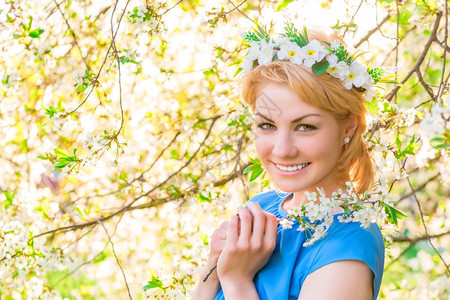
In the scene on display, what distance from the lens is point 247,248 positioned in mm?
1462

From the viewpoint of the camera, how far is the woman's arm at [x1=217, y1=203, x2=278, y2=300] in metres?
1.46

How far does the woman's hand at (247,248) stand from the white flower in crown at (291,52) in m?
0.40

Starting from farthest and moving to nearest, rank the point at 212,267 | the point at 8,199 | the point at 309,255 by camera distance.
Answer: the point at 8,199 < the point at 212,267 < the point at 309,255

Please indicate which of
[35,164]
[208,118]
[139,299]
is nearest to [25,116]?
[35,164]

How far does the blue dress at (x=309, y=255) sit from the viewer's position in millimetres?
1366

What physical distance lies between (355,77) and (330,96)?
0.32ft

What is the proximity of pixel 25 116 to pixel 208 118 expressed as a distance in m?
1.19

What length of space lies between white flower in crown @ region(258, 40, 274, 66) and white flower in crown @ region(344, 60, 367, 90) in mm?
208

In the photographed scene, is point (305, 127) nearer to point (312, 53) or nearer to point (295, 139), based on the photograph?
point (295, 139)

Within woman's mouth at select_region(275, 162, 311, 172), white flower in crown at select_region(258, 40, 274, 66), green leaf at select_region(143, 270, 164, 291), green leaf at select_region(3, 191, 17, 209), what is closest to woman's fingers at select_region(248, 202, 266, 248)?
woman's mouth at select_region(275, 162, 311, 172)

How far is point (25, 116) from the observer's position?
350cm

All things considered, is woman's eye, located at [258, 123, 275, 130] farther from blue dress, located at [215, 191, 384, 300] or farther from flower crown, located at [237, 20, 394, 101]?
blue dress, located at [215, 191, 384, 300]

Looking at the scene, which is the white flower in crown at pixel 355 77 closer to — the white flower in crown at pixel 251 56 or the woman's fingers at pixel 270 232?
the white flower in crown at pixel 251 56

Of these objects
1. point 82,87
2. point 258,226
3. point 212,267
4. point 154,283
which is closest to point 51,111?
point 82,87
